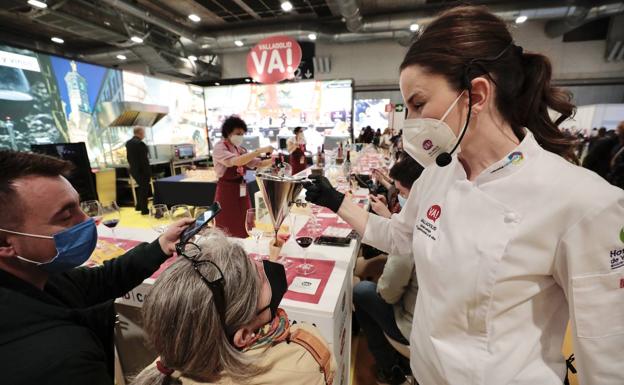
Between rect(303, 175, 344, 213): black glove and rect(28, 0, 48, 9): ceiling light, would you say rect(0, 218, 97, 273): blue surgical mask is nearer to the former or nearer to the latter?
rect(303, 175, 344, 213): black glove

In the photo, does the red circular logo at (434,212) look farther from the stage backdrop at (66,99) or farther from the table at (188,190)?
the stage backdrop at (66,99)

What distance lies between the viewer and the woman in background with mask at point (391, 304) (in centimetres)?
160

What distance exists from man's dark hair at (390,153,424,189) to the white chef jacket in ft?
3.63

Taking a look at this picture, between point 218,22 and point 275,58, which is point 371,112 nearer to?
point 218,22

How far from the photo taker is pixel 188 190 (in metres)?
5.41

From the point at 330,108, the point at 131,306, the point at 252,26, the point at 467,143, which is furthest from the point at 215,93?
the point at 467,143

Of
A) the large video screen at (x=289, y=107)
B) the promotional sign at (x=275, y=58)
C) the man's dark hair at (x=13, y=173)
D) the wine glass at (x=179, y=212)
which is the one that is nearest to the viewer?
the man's dark hair at (x=13, y=173)

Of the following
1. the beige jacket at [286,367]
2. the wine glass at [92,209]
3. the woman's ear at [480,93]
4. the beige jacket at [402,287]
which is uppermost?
the woman's ear at [480,93]

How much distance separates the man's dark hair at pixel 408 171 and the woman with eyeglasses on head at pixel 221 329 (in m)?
1.52

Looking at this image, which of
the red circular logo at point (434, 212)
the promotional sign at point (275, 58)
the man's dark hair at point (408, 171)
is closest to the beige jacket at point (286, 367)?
the red circular logo at point (434, 212)

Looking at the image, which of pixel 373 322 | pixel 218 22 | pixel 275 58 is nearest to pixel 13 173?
pixel 373 322

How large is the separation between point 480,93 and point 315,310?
0.98m

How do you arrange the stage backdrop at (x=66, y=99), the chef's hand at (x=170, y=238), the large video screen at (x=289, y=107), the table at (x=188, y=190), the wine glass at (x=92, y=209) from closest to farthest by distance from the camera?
the chef's hand at (x=170, y=238), the wine glass at (x=92, y=209), the table at (x=188, y=190), the stage backdrop at (x=66, y=99), the large video screen at (x=289, y=107)

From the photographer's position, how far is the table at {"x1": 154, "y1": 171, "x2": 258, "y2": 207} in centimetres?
531
